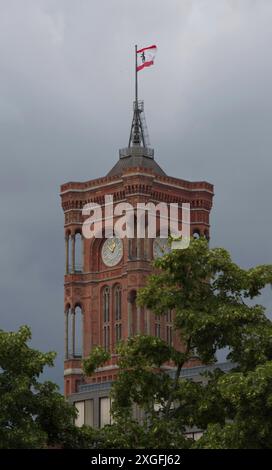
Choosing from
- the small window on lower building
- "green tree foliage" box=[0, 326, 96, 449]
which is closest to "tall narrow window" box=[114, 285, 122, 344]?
the small window on lower building

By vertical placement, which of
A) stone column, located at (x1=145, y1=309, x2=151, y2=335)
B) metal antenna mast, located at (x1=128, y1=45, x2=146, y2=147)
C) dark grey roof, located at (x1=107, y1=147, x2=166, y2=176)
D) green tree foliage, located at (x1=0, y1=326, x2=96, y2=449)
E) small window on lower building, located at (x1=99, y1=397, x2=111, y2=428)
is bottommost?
green tree foliage, located at (x1=0, y1=326, x2=96, y2=449)

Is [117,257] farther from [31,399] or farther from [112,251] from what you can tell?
[31,399]

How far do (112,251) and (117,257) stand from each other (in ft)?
3.06

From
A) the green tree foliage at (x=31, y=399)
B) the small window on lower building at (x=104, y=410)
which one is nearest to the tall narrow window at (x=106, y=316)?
the small window on lower building at (x=104, y=410)

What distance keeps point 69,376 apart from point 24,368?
91.0m

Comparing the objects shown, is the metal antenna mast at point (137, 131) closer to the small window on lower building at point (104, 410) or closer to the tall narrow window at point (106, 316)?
the tall narrow window at point (106, 316)

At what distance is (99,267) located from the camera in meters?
144

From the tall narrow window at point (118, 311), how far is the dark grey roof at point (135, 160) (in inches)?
511

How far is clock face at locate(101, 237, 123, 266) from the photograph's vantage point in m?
142

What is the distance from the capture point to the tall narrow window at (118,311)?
459 feet

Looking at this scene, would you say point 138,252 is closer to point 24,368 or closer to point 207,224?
point 207,224

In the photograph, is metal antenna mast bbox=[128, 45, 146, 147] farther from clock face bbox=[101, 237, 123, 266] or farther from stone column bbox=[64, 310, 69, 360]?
stone column bbox=[64, 310, 69, 360]
